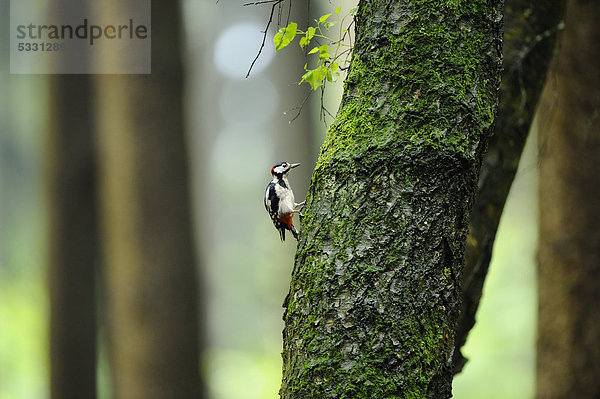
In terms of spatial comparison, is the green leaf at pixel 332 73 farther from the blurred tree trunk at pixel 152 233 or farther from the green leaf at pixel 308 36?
the blurred tree trunk at pixel 152 233

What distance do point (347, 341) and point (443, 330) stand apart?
0.89ft

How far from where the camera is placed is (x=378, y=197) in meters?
1.45

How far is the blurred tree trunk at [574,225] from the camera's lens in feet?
14.4

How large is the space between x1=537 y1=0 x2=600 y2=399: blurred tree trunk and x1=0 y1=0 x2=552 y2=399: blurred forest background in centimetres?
97

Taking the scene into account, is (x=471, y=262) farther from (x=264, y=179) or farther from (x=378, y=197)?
(x=264, y=179)

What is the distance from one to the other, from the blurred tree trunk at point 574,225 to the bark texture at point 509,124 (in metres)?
1.47

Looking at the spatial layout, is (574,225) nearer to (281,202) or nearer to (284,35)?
(281,202)

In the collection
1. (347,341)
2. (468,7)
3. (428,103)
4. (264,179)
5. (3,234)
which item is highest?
(264,179)

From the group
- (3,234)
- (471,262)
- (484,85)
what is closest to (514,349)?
(471,262)

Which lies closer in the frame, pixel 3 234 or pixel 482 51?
pixel 482 51

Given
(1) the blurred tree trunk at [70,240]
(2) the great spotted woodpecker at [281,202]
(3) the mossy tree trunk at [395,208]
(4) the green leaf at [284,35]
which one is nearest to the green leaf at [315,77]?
Result: (4) the green leaf at [284,35]

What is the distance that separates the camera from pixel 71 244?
17.5 feet

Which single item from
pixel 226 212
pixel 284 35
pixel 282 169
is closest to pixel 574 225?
pixel 282 169

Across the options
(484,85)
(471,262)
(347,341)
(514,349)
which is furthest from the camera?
(514,349)
